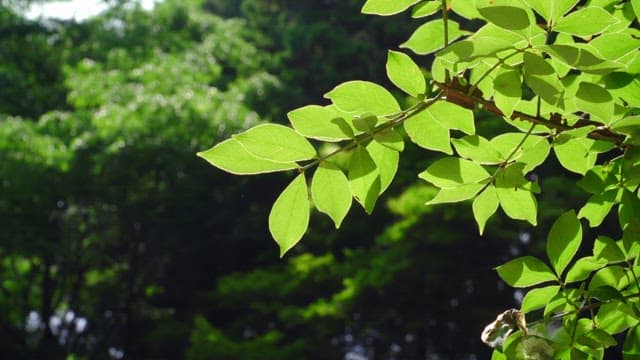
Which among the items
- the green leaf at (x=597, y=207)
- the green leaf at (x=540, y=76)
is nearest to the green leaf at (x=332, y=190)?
the green leaf at (x=540, y=76)

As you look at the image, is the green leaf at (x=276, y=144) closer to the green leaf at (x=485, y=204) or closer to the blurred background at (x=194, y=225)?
the green leaf at (x=485, y=204)

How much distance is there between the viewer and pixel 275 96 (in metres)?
7.45

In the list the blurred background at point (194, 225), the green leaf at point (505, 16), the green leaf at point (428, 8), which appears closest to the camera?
the green leaf at point (505, 16)

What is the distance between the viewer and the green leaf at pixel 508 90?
0.41 m

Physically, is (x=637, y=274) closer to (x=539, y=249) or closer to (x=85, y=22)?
(x=539, y=249)

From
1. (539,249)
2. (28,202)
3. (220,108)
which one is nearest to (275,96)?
(220,108)

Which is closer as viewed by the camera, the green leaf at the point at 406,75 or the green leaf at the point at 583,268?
the green leaf at the point at 406,75

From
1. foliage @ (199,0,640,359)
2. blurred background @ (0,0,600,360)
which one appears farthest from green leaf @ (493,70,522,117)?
blurred background @ (0,0,600,360)

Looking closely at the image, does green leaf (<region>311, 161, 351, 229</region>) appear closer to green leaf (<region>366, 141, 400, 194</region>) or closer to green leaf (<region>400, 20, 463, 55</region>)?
green leaf (<region>366, 141, 400, 194</region>)

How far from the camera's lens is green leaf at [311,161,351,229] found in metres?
0.42

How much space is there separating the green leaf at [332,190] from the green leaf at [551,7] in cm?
13

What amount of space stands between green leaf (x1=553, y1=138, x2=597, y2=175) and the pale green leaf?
0.04 m

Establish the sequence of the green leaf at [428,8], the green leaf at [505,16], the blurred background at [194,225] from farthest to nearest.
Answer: the blurred background at [194,225] < the green leaf at [428,8] < the green leaf at [505,16]

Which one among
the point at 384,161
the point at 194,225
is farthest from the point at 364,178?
the point at 194,225
